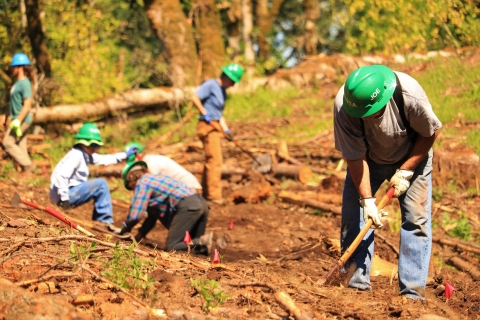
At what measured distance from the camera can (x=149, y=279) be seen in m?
4.11

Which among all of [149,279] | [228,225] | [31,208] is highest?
[149,279]

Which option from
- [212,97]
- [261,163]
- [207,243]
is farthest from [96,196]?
[261,163]

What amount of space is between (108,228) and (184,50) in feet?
34.3

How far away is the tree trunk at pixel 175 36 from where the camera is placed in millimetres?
17234

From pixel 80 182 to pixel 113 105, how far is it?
7721mm

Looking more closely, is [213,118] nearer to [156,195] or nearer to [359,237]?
[156,195]

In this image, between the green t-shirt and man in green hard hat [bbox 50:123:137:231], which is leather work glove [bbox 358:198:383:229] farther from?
the green t-shirt

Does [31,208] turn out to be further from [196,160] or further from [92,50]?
[92,50]

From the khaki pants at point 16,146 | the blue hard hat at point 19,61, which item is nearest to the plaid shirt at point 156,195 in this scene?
the blue hard hat at point 19,61

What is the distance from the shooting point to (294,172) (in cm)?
1079

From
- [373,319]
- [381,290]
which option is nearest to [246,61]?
[381,290]

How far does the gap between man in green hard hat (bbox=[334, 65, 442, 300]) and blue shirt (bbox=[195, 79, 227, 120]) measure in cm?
508

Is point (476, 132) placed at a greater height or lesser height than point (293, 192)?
greater

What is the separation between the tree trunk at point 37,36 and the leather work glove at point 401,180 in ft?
41.3
